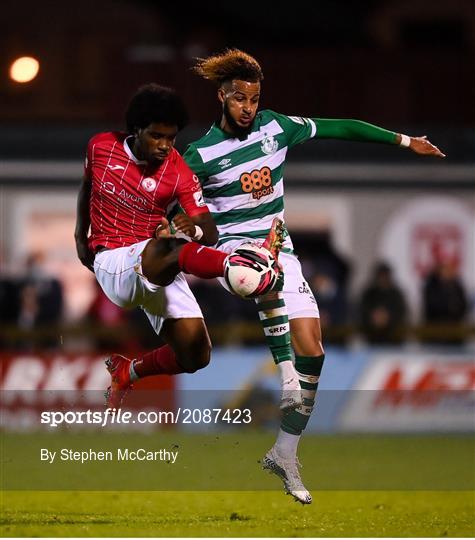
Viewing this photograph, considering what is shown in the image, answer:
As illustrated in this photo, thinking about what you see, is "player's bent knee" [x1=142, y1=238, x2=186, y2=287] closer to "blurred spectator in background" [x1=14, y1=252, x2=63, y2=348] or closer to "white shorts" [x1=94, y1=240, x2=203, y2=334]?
"white shorts" [x1=94, y1=240, x2=203, y2=334]

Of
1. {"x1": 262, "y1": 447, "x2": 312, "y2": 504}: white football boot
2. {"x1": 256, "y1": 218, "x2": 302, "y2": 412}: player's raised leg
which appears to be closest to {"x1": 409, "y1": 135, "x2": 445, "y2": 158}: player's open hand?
{"x1": 256, "y1": 218, "x2": 302, "y2": 412}: player's raised leg

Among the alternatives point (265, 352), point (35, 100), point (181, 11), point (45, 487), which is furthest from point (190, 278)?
point (181, 11)

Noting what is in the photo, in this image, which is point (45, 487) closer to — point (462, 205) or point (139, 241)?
point (139, 241)

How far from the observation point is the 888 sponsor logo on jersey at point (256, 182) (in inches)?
316

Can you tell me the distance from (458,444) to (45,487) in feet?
18.2

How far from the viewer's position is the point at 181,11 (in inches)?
961

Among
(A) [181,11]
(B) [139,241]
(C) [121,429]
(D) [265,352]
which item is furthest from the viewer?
(A) [181,11]

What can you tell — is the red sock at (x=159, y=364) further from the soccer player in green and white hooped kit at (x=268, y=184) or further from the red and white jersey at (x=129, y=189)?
the red and white jersey at (x=129, y=189)

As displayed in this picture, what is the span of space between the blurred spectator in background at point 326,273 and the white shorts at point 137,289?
5.42 metres

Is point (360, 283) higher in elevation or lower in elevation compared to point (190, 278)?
lower

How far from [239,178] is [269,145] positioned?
0.94 feet

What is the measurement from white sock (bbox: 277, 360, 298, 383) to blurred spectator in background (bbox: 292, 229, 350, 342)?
5.34 metres

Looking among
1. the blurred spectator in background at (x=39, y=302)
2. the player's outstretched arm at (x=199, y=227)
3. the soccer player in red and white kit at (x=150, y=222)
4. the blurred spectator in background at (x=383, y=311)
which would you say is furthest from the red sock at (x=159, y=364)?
the blurred spectator in background at (x=39, y=302)

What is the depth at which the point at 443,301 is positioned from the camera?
15.2 meters
